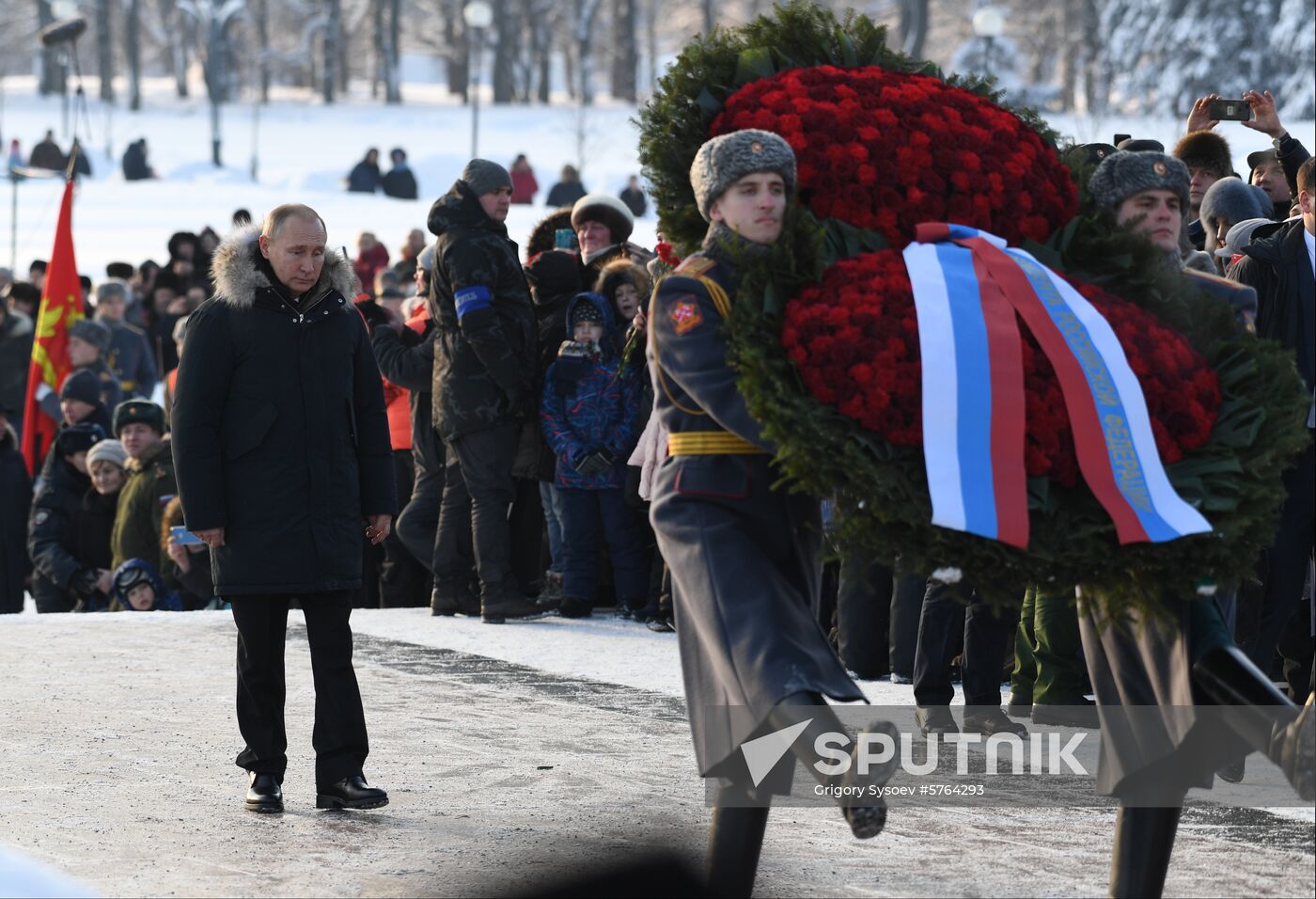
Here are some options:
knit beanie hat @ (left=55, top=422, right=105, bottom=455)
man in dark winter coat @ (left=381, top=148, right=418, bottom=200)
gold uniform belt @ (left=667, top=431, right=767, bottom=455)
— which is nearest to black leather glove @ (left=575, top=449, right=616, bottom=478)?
knit beanie hat @ (left=55, top=422, right=105, bottom=455)

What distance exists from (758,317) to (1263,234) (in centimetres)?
388

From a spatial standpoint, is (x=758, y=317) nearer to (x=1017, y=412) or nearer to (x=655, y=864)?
(x=1017, y=412)

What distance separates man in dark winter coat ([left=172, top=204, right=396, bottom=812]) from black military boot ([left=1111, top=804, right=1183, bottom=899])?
8.80 ft

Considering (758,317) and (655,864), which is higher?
(758,317)

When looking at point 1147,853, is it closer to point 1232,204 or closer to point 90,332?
point 1232,204

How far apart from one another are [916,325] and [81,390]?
9.31 m

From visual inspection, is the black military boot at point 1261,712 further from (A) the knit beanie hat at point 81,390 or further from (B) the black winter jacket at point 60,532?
(A) the knit beanie hat at point 81,390

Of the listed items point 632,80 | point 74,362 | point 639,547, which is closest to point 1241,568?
point 639,547

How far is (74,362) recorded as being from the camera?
15.8 meters

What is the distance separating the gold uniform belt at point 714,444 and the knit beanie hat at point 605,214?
20.2ft

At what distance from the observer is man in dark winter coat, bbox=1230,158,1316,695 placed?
7.27 m

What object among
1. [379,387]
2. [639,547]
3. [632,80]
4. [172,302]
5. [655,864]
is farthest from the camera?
[632,80]

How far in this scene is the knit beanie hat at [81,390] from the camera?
531 inches

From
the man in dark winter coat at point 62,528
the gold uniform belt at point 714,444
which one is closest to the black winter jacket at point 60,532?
the man in dark winter coat at point 62,528
